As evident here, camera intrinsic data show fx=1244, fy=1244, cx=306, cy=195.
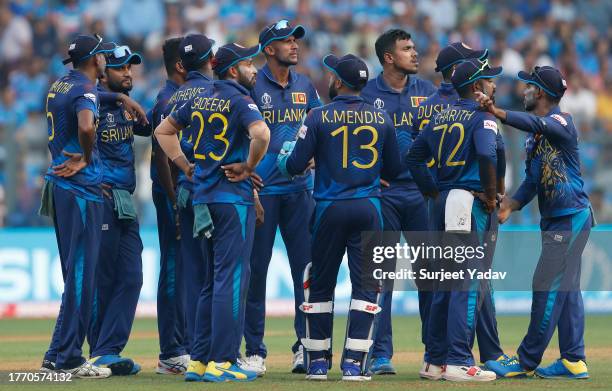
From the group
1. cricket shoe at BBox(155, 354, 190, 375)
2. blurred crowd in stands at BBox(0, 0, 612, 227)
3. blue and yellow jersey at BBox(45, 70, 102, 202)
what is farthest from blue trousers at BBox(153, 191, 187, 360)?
blurred crowd in stands at BBox(0, 0, 612, 227)

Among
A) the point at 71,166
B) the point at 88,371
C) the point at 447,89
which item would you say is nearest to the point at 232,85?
the point at 71,166

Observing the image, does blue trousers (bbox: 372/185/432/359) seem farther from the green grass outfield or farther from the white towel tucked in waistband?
the white towel tucked in waistband

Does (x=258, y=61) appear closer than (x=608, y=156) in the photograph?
No

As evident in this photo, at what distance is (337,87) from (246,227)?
1.41 m

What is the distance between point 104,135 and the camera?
11133mm

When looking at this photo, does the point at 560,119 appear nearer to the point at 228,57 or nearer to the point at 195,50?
the point at 228,57

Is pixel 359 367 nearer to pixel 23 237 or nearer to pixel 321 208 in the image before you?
pixel 321 208

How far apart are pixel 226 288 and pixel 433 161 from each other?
231 centimetres

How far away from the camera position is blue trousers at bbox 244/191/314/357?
1136 centimetres

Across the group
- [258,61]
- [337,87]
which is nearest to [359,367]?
[337,87]

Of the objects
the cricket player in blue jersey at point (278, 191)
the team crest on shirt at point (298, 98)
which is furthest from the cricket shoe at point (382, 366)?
the team crest on shirt at point (298, 98)

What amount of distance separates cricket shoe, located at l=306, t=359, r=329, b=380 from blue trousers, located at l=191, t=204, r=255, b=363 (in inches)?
25.1

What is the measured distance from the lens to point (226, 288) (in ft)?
33.2

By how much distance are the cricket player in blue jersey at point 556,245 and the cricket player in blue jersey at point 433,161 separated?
228 mm
